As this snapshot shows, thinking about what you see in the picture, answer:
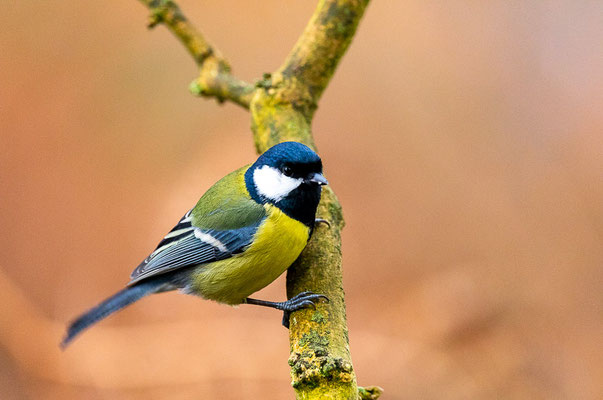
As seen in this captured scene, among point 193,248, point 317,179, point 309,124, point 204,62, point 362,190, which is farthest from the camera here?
point 362,190

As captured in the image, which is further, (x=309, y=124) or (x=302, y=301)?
(x=309, y=124)

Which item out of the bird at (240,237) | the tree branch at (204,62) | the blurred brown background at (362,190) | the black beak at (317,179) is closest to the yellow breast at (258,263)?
the bird at (240,237)

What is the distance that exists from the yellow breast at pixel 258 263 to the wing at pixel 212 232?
4cm

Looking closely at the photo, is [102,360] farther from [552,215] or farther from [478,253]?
[552,215]

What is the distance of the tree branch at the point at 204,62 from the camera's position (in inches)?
129

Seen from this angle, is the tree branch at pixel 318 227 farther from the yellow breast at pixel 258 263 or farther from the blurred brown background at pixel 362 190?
the blurred brown background at pixel 362 190

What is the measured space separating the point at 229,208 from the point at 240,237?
157 millimetres

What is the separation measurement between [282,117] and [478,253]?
5.99ft

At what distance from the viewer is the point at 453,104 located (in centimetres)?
480

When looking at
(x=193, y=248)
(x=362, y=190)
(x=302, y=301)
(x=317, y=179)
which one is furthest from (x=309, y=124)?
(x=362, y=190)

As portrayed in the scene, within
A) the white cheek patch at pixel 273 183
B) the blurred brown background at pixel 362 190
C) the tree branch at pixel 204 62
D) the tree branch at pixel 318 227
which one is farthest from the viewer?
the blurred brown background at pixel 362 190

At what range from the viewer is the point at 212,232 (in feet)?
8.51

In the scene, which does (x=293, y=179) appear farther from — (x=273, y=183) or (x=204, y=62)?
(x=204, y=62)

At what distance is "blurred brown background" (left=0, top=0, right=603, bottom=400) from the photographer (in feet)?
11.6
